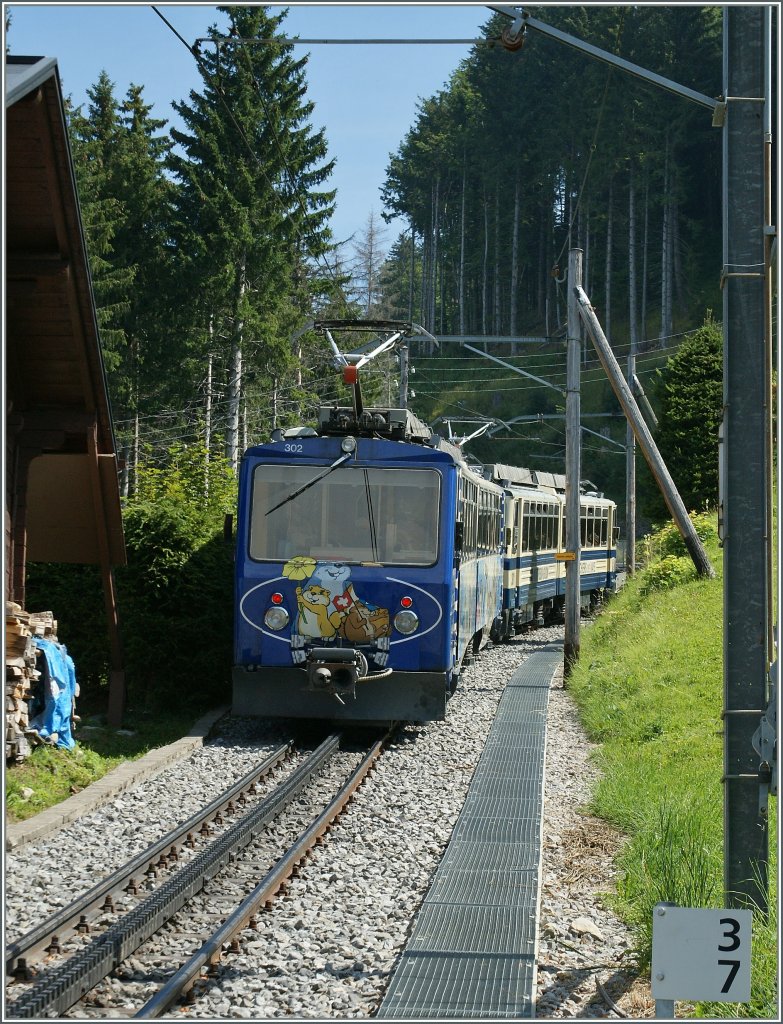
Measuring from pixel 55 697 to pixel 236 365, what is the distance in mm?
25324

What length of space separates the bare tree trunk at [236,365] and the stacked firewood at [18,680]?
23.8m

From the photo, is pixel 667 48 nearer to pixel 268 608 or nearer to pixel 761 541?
pixel 268 608

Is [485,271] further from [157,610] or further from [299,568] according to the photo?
[299,568]

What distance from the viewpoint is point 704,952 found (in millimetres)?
4832

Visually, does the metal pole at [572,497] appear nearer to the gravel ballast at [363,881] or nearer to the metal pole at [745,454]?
the gravel ballast at [363,881]

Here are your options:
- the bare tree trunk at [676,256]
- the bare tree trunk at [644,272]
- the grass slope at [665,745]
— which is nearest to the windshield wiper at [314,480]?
the grass slope at [665,745]

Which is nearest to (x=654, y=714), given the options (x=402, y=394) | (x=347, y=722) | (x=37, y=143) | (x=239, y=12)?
(x=347, y=722)

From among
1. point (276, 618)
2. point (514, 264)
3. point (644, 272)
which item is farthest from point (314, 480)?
point (514, 264)

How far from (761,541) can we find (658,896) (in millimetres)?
1961

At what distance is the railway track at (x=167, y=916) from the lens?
5391 mm

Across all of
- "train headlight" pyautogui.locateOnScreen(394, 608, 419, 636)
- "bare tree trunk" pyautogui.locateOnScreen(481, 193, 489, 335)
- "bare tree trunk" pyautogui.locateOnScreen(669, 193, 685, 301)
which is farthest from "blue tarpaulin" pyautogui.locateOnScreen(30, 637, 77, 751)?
"bare tree trunk" pyautogui.locateOnScreen(481, 193, 489, 335)

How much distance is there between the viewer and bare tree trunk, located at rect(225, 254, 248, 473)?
3456 cm

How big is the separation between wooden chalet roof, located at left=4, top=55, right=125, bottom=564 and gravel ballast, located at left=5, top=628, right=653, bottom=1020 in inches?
105

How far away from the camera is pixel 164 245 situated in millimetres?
39531
